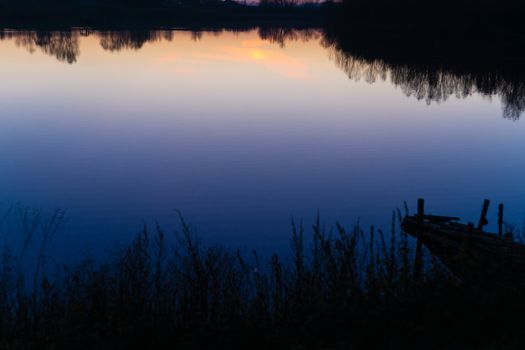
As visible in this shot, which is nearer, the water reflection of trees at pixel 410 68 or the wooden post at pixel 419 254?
the wooden post at pixel 419 254

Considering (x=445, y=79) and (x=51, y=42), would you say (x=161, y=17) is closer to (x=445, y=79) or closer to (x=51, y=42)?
(x=51, y=42)

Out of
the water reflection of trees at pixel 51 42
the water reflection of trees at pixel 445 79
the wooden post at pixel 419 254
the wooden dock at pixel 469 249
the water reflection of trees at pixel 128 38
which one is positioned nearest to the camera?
the wooden dock at pixel 469 249

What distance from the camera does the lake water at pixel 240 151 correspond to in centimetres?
1512

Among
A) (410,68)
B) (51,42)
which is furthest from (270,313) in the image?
(51,42)

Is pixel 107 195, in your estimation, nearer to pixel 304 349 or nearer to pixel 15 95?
pixel 304 349

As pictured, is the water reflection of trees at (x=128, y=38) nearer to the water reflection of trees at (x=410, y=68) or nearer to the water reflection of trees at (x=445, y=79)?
the water reflection of trees at (x=410, y=68)

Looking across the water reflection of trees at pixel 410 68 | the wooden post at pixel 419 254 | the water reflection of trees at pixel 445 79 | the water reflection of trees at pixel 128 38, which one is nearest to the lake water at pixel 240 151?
the water reflection of trees at pixel 445 79

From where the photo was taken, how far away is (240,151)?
21672 millimetres

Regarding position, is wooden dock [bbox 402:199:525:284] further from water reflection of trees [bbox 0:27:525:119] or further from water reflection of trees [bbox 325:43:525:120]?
water reflection of trees [bbox 0:27:525:119]

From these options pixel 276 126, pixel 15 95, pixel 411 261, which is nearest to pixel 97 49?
pixel 15 95

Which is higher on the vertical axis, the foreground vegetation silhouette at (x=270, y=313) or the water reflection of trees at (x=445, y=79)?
the water reflection of trees at (x=445, y=79)

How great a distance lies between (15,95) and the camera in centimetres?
3225

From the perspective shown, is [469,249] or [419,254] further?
[419,254]

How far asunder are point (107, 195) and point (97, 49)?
47.2m
